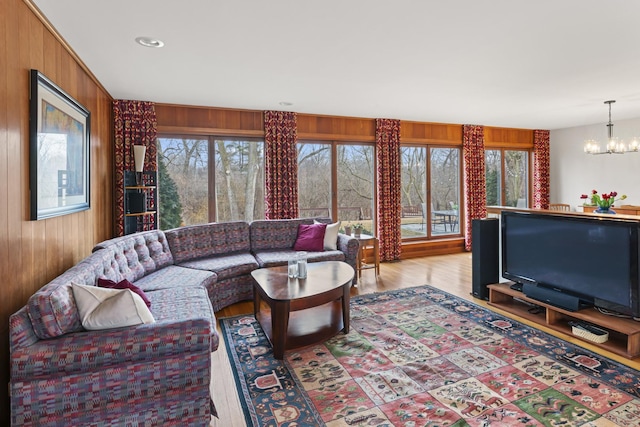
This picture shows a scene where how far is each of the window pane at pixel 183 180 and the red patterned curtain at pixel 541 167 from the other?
274 inches

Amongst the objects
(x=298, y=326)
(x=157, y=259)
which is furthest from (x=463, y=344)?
(x=157, y=259)

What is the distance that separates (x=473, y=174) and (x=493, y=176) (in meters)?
0.77

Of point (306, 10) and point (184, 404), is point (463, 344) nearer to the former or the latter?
point (184, 404)

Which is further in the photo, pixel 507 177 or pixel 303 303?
pixel 507 177

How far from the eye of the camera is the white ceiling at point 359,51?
241cm

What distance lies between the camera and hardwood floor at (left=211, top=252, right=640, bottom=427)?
7.34 ft

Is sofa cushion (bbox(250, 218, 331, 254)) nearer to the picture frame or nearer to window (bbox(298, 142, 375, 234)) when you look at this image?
window (bbox(298, 142, 375, 234))

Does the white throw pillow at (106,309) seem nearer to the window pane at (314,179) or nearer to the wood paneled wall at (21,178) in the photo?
the wood paneled wall at (21,178)

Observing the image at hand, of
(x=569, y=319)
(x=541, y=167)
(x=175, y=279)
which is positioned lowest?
(x=569, y=319)

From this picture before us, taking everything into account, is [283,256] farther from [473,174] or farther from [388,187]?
[473,174]

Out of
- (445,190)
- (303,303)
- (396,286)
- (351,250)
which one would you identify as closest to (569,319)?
(396,286)

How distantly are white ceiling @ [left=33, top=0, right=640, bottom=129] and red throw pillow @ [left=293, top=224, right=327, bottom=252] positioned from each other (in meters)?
1.82

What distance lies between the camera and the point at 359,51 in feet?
10.3

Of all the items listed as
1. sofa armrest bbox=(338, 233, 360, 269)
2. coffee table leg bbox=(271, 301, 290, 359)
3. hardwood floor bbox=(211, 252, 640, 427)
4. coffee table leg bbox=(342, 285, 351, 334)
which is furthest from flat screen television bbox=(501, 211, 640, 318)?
coffee table leg bbox=(271, 301, 290, 359)
